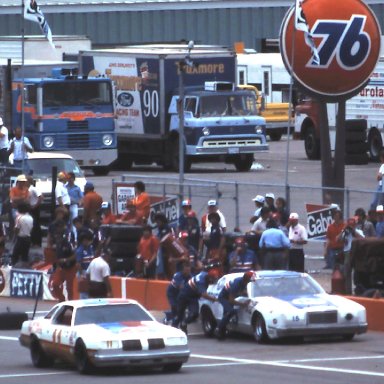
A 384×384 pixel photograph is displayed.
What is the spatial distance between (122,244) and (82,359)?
8550 millimetres

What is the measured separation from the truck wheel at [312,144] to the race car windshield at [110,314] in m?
29.0

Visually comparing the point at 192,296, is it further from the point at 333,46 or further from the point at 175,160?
the point at 175,160

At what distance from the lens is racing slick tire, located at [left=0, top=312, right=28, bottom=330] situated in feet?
81.2

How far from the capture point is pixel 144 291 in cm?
2692

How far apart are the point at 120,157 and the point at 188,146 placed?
351 centimetres

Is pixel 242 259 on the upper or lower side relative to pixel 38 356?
upper

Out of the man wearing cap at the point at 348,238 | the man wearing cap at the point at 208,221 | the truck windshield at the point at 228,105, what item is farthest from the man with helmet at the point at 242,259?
the truck windshield at the point at 228,105

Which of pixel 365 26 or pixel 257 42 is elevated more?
pixel 257 42

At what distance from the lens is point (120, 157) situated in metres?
46.0

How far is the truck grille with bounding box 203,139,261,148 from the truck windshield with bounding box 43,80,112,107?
3.20m

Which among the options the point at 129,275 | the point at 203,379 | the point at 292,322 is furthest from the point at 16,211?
the point at 203,379

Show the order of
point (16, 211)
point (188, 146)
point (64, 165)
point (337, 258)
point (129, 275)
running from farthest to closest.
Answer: point (188, 146)
point (64, 165)
point (16, 211)
point (129, 275)
point (337, 258)

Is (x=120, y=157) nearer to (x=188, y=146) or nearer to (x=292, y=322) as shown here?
(x=188, y=146)

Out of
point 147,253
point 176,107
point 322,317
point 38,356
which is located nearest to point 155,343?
point 38,356
